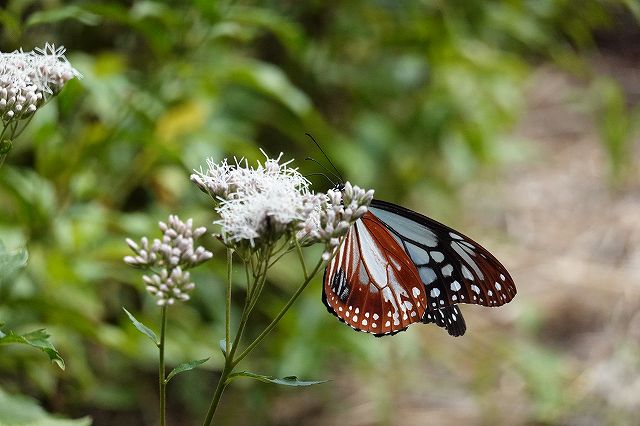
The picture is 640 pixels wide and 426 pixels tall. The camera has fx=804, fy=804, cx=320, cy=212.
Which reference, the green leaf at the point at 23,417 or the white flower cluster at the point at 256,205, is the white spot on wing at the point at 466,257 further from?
the green leaf at the point at 23,417

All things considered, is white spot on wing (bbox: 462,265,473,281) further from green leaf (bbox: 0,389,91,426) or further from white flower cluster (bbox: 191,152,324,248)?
green leaf (bbox: 0,389,91,426)

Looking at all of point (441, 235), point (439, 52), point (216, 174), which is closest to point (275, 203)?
point (216, 174)

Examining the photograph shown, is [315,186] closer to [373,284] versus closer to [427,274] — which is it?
[427,274]

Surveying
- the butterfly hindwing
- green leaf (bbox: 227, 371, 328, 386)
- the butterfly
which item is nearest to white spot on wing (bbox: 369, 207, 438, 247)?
the butterfly

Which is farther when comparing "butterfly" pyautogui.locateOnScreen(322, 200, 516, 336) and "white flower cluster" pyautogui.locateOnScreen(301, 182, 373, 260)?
"butterfly" pyautogui.locateOnScreen(322, 200, 516, 336)

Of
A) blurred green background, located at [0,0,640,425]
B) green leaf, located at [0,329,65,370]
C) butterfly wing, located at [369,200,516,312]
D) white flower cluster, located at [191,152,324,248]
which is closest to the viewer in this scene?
green leaf, located at [0,329,65,370]

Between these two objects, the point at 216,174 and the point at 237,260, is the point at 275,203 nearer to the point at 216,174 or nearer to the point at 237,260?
the point at 216,174
